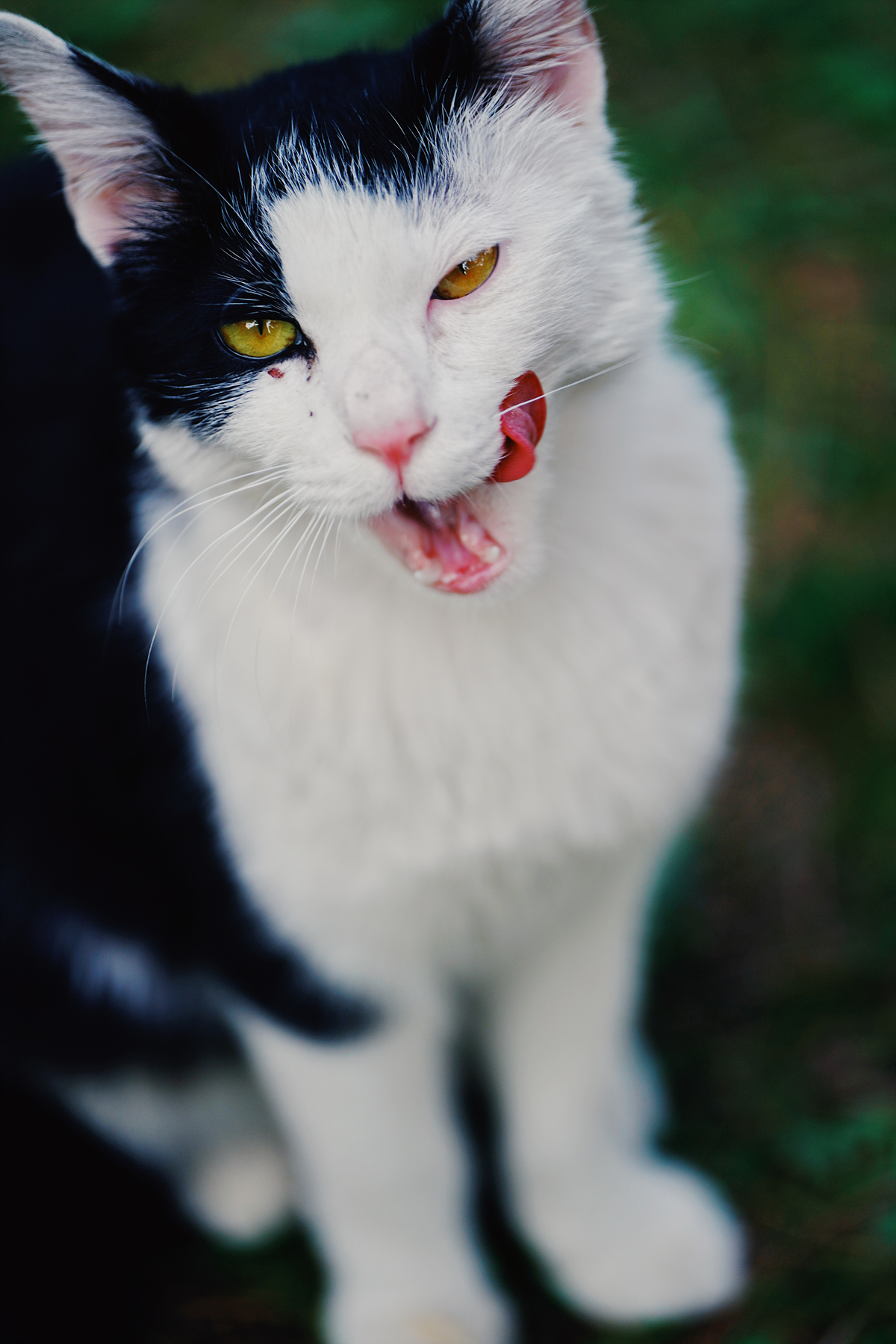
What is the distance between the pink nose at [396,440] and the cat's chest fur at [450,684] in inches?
7.0

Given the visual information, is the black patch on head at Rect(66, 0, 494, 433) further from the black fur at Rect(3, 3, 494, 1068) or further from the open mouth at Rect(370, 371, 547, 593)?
the open mouth at Rect(370, 371, 547, 593)

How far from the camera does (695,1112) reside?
1.44 metres

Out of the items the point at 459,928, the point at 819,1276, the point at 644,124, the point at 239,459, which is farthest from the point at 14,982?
the point at 644,124

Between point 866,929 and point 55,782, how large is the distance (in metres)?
1.10

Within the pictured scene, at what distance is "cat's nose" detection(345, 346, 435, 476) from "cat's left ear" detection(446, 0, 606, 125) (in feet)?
0.85

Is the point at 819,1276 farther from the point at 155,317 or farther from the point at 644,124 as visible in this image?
the point at 644,124

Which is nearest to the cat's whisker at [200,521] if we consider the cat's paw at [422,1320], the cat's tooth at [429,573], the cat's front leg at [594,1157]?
the cat's tooth at [429,573]

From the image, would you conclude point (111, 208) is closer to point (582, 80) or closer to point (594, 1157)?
point (582, 80)

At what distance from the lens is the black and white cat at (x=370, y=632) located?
0.73 m

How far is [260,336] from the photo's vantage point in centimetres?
76

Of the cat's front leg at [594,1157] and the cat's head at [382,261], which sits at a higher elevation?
the cat's head at [382,261]

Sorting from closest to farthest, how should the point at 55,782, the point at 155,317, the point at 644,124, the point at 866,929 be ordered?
the point at 155,317
the point at 55,782
the point at 866,929
the point at 644,124

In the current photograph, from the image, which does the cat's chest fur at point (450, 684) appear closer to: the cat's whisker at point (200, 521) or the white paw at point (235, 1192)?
the cat's whisker at point (200, 521)

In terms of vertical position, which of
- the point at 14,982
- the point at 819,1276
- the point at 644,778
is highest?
the point at 644,778
